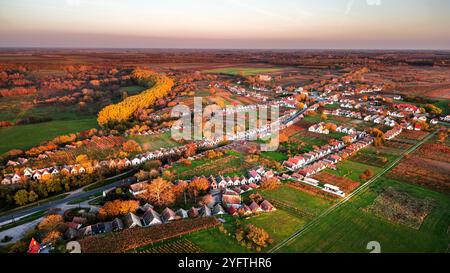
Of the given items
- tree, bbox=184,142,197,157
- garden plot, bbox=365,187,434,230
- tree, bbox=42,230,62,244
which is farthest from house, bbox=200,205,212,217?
garden plot, bbox=365,187,434,230

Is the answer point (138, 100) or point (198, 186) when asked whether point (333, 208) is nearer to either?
point (198, 186)

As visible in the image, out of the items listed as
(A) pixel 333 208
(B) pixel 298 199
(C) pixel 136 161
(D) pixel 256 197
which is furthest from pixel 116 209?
(A) pixel 333 208

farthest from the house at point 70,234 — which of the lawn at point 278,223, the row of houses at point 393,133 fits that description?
the row of houses at point 393,133

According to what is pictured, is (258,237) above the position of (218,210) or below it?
below

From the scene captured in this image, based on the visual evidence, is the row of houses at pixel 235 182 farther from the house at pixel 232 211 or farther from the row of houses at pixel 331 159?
the house at pixel 232 211

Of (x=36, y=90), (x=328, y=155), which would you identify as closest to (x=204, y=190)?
(x=328, y=155)

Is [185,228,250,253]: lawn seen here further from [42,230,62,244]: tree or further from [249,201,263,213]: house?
[42,230,62,244]: tree
